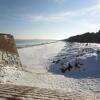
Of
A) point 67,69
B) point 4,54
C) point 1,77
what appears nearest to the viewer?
point 1,77

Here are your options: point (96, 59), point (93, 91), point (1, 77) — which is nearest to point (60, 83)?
point (93, 91)

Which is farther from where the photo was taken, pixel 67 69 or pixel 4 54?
pixel 67 69

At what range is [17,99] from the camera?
19.1ft

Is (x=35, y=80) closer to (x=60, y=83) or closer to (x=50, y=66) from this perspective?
(x=60, y=83)

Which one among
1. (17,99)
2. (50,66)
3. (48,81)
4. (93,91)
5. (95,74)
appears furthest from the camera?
(50,66)

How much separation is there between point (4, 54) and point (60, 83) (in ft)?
13.4

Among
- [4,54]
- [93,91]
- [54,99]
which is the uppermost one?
[4,54]

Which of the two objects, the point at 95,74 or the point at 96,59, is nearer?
the point at 95,74

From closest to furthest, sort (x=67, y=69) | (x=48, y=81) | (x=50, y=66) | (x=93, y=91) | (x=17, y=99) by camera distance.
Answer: (x=17, y=99) → (x=93, y=91) → (x=48, y=81) → (x=67, y=69) → (x=50, y=66)

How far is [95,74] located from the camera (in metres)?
15.8

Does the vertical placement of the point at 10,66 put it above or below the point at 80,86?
above

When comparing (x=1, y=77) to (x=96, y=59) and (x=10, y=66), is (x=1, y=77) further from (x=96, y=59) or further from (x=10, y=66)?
(x=96, y=59)

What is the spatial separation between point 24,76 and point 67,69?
4485mm

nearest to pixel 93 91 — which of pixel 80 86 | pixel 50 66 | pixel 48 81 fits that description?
pixel 80 86
